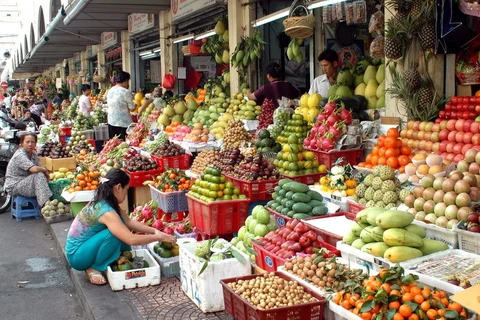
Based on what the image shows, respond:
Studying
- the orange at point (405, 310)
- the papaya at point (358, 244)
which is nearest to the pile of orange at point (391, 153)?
the papaya at point (358, 244)

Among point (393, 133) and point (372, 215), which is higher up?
point (393, 133)

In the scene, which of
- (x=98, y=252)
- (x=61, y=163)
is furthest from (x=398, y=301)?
(x=61, y=163)

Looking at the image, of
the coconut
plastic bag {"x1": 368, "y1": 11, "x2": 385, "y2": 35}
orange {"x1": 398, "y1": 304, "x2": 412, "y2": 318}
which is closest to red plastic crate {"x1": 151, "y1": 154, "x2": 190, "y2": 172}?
plastic bag {"x1": 368, "y1": 11, "x2": 385, "y2": 35}

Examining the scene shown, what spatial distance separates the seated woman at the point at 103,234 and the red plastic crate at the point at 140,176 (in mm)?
2746

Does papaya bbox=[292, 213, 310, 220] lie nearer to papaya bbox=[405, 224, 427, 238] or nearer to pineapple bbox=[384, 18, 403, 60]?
papaya bbox=[405, 224, 427, 238]

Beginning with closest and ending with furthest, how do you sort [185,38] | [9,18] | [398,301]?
[398,301], [185,38], [9,18]

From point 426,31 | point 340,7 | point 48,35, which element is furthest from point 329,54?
point 48,35

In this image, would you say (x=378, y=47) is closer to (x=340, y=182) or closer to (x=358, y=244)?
(x=340, y=182)

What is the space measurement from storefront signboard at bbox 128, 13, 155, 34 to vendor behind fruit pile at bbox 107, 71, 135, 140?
2.65 meters

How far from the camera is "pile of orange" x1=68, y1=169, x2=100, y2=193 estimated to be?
8281mm

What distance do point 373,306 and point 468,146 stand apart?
8.66 feet

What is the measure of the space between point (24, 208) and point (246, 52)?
14.4 ft

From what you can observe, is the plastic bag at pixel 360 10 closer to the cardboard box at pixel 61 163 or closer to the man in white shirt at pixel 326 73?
the man in white shirt at pixel 326 73

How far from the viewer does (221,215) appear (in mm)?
6090
